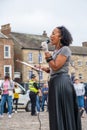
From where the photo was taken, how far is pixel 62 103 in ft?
18.8

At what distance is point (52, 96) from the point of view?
574 centimetres

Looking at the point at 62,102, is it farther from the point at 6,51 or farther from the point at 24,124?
the point at 6,51

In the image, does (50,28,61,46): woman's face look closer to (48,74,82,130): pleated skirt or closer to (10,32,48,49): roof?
(48,74,82,130): pleated skirt

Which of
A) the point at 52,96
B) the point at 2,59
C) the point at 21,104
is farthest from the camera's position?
the point at 2,59

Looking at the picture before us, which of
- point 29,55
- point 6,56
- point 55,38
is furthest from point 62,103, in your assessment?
point 29,55

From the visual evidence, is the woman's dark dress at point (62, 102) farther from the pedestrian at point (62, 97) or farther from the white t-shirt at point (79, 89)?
the white t-shirt at point (79, 89)

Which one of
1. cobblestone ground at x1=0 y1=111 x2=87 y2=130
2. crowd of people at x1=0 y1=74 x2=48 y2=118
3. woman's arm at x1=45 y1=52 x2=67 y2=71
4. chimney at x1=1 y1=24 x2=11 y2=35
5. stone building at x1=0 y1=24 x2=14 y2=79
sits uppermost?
chimney at x1=1 y1=24 x2=11 y2=35

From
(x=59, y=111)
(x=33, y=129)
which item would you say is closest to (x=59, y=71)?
(x=59, y=111)

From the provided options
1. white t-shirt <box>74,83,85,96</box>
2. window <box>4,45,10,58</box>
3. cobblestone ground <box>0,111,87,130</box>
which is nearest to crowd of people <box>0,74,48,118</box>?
cobblestone ground <box>0,111,87,130</box>

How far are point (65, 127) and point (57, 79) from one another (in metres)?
0.63

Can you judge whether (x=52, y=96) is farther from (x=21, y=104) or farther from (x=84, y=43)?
(x=84, y=43)

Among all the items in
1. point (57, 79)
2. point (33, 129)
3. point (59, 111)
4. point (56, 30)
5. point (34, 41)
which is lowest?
point (33, 129)

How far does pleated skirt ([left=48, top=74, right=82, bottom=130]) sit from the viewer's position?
5.72 meters

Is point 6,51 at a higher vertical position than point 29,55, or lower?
higher
